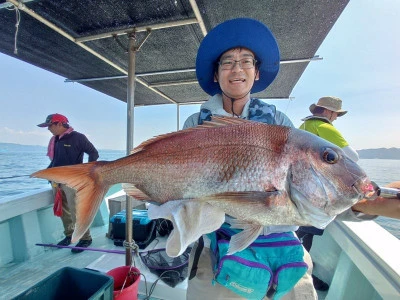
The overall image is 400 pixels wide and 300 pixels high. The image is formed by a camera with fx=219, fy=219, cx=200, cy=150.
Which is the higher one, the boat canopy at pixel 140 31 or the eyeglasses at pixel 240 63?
the boat canopy at pixel 140 31

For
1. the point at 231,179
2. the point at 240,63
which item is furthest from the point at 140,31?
the point at 231,179

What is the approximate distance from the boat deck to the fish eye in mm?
2185

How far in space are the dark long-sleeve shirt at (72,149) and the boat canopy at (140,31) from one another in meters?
1.33

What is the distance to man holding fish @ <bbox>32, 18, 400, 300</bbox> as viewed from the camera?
106 centimetres

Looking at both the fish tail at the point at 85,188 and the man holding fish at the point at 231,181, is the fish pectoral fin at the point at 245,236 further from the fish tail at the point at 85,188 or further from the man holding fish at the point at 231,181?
the fish tail at the point at 85,188

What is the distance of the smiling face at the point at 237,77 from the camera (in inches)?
61.1

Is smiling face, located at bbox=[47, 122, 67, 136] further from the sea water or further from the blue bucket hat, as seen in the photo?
the blue bucket hat

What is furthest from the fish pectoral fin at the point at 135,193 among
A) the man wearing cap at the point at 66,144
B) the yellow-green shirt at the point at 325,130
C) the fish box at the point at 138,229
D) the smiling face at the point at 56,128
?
the smiling face at the point at 56,128

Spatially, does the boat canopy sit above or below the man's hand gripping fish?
above

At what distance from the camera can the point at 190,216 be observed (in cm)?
122

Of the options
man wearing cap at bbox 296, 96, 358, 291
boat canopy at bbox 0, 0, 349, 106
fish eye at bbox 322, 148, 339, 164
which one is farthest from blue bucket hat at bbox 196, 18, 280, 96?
man wearing cap at bbox 296, 96, 358, 291

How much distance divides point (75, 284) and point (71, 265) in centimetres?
182

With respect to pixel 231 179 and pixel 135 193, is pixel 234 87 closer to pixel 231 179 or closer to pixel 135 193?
pixel 231 179

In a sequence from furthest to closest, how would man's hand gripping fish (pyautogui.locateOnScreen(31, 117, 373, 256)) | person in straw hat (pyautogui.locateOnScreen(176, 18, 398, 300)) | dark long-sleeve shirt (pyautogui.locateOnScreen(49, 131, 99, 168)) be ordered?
dark long-sleeve shirt (pyautogui.locateOnScreen(49, 131, 99, 168)), person in straw hat (pyautogui.locateOnScreen(176, 18, 398, 300)), man's hand gripping fish (pyautogui.locateOnScreen(31, 117, 373, 256))
